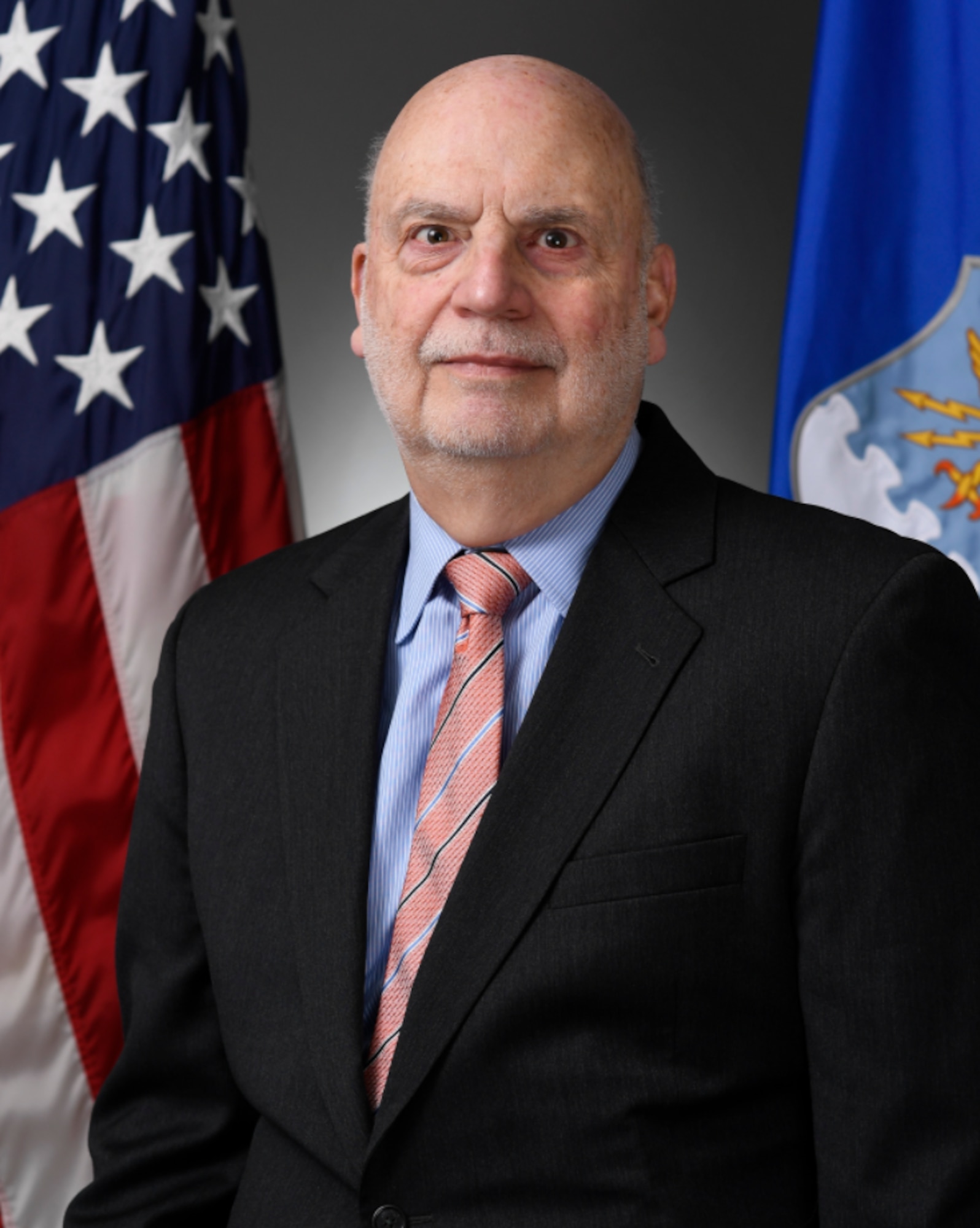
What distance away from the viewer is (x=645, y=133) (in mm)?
3387

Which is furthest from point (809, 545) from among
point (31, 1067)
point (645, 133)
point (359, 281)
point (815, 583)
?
point (645, 133)

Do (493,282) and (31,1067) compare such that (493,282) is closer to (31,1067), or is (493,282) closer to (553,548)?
(553,548)

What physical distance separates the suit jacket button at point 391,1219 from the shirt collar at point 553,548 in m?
0.66

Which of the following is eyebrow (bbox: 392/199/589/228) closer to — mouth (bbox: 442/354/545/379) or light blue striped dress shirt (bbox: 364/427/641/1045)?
mouth (bbox: 442/354/545/379)

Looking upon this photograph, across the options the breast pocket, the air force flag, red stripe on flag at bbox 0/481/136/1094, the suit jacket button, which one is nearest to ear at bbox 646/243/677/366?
the breast pocket

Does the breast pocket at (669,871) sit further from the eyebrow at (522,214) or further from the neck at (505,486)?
the eyebrow at (522,214)

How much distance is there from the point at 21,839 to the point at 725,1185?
147cm

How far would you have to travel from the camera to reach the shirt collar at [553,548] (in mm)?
1546

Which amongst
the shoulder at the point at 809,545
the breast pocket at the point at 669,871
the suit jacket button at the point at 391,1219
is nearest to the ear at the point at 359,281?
the shoulder at the point at 809,545

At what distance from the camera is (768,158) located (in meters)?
3.42

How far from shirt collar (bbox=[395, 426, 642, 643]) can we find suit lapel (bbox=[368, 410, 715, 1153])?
0.11 ft

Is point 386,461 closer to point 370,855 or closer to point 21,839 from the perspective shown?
point 21,839

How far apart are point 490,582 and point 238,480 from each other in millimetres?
1150

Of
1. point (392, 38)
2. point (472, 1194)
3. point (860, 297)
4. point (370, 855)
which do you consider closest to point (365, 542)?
point (370, 855)
